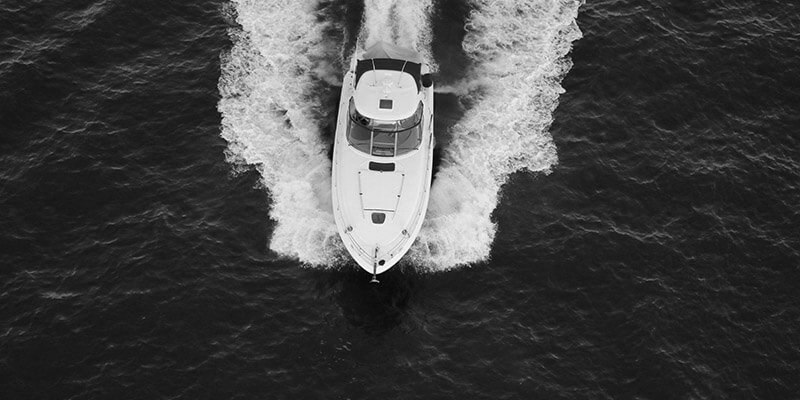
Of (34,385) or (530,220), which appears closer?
(34,385)

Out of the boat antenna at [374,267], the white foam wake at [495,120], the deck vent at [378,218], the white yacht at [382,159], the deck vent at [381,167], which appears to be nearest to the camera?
the boat antenna at [374,267]

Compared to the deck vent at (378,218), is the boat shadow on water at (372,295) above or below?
below

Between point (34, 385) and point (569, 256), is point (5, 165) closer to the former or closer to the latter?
point (34, 385)

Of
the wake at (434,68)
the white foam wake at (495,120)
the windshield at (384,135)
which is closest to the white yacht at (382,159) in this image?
the windshield at (384,135)

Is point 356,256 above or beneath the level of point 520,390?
above

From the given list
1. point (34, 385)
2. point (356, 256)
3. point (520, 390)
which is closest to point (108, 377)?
point (34, 385)

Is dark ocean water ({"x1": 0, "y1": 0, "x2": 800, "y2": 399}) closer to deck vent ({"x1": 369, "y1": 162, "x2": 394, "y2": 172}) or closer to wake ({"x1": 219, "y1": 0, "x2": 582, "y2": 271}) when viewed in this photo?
wake ({"x1": 219, "y1": 0, "x2": 582, "y2": 271})

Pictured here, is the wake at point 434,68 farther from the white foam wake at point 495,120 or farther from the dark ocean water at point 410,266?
the dark ocean water at point 410,266
